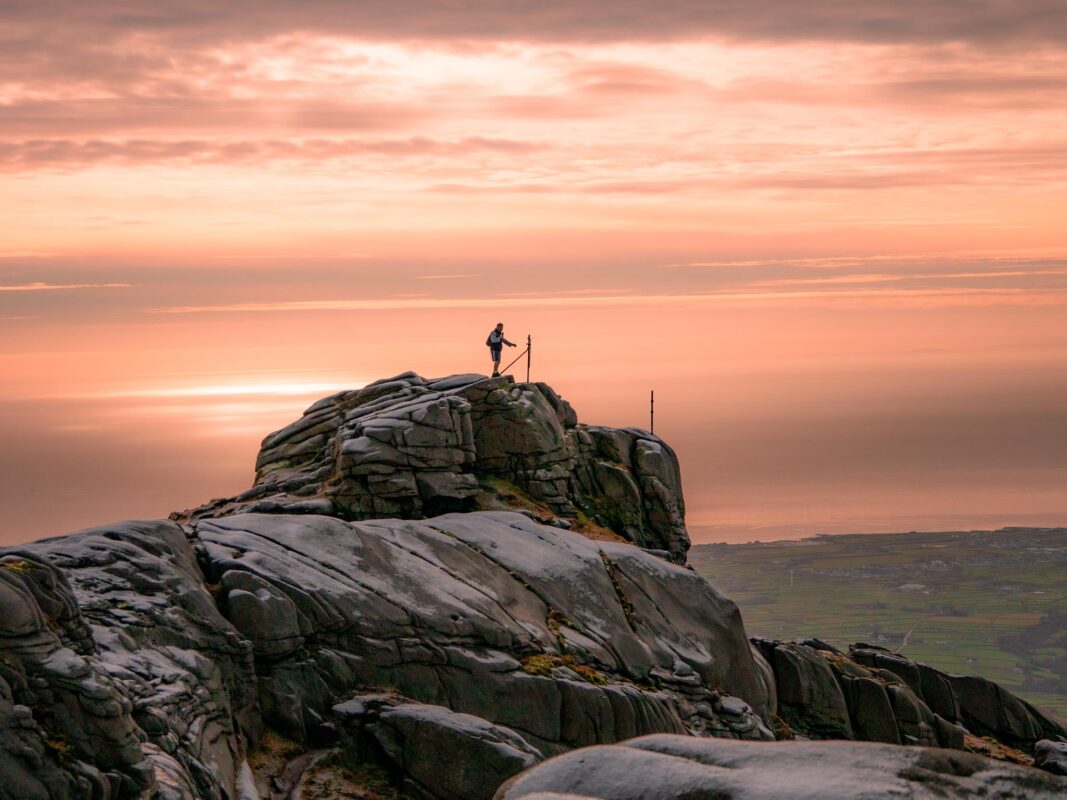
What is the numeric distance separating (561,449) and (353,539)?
1904cm

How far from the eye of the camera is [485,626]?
4997cm

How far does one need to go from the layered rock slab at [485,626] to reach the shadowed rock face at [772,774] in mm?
24835

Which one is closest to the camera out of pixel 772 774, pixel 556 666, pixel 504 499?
pixel 772 774

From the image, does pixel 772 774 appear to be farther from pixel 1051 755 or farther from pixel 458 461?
pixel 1051 755

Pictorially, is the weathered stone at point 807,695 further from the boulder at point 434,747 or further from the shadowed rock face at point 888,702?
the boulder at point 434,747

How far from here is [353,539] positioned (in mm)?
50969

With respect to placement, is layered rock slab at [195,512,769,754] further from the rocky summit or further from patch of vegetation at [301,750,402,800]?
patch of vegetation at [301,750,402,800]

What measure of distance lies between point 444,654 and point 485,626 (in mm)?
2284

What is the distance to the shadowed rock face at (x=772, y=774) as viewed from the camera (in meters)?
19.7

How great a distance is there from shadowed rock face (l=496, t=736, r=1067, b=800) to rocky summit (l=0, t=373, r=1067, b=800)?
5 centimetres

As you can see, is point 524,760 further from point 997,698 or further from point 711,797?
point 997,698

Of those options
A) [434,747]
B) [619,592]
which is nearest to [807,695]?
[619,592]

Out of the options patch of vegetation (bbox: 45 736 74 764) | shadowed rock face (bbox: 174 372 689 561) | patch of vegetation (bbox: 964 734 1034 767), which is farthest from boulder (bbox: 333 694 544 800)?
patch of vegetation (bbox: 964 734 1034 767)

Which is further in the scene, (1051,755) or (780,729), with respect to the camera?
(1051,755)
